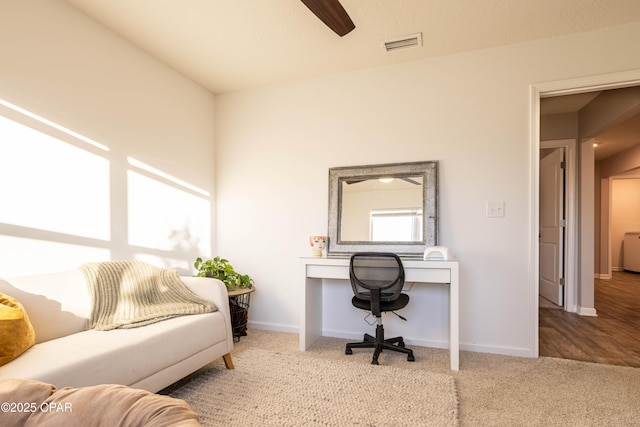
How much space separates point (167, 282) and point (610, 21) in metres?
3.63

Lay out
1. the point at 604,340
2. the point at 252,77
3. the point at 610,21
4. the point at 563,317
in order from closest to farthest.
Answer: the point at 610,21 → the point at 604,340 → the point at 252,77 → the point at 563,317

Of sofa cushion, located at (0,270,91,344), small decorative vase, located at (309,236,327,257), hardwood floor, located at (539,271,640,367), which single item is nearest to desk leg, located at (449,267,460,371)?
hardwood floor, located at (539,271,640,367)

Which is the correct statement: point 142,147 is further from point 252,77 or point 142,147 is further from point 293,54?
point 293,54

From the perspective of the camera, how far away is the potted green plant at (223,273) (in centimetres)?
295

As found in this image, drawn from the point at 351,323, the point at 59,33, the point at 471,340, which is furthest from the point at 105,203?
the point at 471,340

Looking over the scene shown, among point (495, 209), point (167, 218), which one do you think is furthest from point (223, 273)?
point (495, 209)

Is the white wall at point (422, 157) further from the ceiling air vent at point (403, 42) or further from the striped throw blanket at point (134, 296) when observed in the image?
the striped throw blanket at point (134, 296)

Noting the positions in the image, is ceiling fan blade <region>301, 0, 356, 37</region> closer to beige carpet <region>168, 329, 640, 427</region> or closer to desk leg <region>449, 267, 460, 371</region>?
desk leg <region>449, 267, 460, 371</region>

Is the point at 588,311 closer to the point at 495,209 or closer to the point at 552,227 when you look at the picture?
the point at 552,227

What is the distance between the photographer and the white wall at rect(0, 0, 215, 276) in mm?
1926

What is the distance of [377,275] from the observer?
2412 millimetres

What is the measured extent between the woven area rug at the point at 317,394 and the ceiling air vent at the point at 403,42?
245 centimetres

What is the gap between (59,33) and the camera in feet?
7.00

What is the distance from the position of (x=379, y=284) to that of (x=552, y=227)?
10.2 ft
